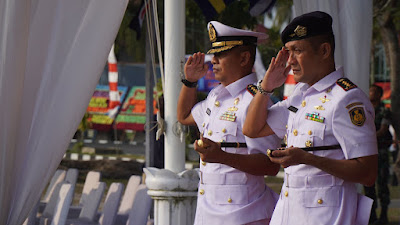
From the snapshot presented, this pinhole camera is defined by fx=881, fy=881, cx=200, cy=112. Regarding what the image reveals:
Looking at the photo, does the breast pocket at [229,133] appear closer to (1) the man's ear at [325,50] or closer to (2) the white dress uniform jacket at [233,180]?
(2) the white dress uniform jacket at [233,180]

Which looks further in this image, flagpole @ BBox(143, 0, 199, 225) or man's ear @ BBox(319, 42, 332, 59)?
flagpole @ BBox(143, 0, 199, 225)

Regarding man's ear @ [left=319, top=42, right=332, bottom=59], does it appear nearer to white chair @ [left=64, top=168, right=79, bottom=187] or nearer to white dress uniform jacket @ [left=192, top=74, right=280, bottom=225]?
white dress uniform jacket @ [left=192, top=74, right=280, bottom=225]

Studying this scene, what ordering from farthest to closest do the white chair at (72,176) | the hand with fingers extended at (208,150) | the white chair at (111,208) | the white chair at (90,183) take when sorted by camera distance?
the white chair at (72,176) < the white chair at (90,183) < the white chair at (111,208) < the hand with fingers extended at (208,150)

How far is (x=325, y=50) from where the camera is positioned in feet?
11.6

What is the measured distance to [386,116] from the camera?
354 inches

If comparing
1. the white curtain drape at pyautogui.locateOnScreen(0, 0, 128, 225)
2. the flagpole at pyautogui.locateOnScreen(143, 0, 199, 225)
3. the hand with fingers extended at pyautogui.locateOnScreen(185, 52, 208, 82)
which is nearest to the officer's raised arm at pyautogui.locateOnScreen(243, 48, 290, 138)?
the hand with fingers extended at pyautogui.locateOnScreen(185, 52, 208, 82)

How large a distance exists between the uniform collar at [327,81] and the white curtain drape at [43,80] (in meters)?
1.19

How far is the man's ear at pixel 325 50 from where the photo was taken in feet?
11.6

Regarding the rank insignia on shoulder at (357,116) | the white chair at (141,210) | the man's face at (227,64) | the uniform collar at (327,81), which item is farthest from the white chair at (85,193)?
the rank insignia on shoulder at (357,116)

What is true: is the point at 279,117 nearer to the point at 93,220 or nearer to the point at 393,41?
the point at 93,220

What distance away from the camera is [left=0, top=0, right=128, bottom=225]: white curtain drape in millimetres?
4270

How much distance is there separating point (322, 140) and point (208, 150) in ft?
2.11

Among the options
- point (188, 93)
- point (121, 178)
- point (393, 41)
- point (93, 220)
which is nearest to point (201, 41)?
point (121, 178)

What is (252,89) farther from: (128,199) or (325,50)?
(128,199)
